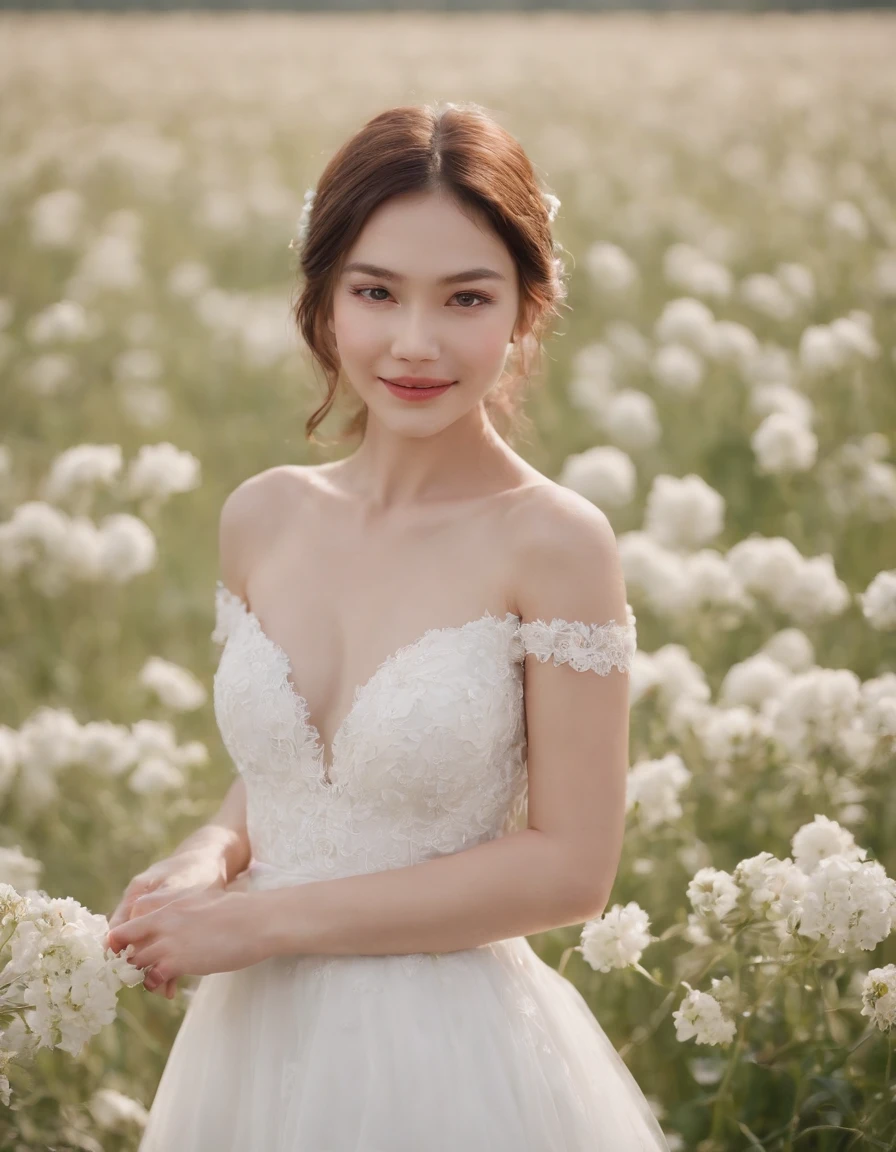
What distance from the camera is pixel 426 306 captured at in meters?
1.95

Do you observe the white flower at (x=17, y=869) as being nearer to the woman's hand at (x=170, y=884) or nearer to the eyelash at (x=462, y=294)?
the woman's hand at (x=170, y=884)

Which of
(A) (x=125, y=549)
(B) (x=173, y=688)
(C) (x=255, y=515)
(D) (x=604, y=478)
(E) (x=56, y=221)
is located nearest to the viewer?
(C) (x=255, y=515)

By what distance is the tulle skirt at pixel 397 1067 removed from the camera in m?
1.86

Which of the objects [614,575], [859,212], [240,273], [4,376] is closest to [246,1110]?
[614,575]

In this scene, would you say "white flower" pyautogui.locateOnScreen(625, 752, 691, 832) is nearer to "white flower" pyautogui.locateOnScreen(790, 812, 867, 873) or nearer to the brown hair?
"white flower" pyautogui.locateOnScreen(790, 812, 867, 873)

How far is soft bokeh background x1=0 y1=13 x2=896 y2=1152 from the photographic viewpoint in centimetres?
267

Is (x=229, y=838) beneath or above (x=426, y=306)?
beneath

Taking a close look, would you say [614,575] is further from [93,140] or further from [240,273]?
[93,140]

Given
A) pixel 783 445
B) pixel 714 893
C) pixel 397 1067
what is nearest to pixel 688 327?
pixel 783 445

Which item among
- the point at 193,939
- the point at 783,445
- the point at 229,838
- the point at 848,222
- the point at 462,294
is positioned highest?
the point at 848,222

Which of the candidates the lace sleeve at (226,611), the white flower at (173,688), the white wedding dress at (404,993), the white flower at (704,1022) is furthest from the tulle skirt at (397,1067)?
the white flower at (173,688)

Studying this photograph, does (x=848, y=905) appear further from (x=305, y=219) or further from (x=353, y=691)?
(x=305, y=219)

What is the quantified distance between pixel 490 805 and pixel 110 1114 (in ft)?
3.56

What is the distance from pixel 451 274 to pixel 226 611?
81cm
